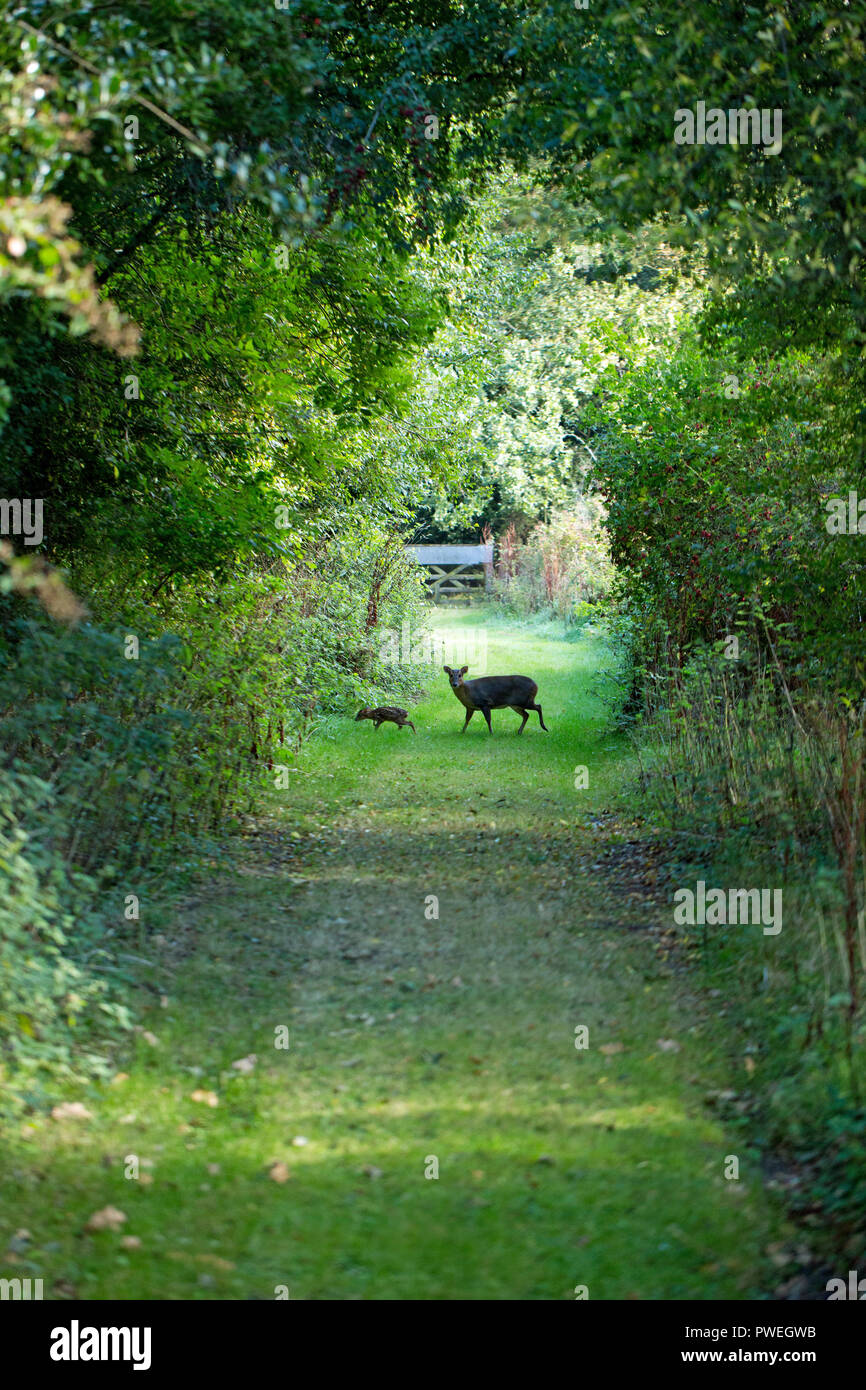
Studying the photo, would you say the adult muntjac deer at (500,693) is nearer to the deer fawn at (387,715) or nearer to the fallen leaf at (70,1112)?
the deer fawn at (387,715)

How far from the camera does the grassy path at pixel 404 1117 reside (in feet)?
14.5

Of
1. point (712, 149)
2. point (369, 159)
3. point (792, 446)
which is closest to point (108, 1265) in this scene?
point (712, 149)

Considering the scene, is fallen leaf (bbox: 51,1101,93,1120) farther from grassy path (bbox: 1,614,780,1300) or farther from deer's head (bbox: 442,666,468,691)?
deer's head (bbox: 442,666,468,691)

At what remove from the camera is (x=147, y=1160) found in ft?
16.8

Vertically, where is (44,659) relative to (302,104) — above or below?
Result: below

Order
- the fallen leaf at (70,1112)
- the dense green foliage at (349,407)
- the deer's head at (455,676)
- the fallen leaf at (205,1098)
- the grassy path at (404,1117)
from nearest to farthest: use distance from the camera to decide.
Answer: the grassy path at (404,1117) < the fallen leaf at (70,1112) < the fallen leaf at (205,1098) < the dense green foliage at (349,407) < the deer's head at (455,676)

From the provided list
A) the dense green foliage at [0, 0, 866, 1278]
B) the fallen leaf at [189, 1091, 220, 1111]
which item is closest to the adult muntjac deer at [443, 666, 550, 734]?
the dense green foliage at [0, 0, 866, 1278]

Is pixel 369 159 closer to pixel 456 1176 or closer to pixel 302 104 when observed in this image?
pixel 302 104

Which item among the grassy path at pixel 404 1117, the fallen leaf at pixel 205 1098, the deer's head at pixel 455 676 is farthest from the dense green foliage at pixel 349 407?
the deer's head at pixel 455 676

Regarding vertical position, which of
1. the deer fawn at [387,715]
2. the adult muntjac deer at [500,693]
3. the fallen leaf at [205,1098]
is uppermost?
the adult muntjac deer at [500,693]

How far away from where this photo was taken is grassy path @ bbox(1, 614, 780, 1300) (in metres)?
4.43

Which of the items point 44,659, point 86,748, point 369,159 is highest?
point 369,159

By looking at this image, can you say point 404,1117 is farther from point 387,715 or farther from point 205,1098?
point 387,715

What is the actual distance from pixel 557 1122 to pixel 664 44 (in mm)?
6143
